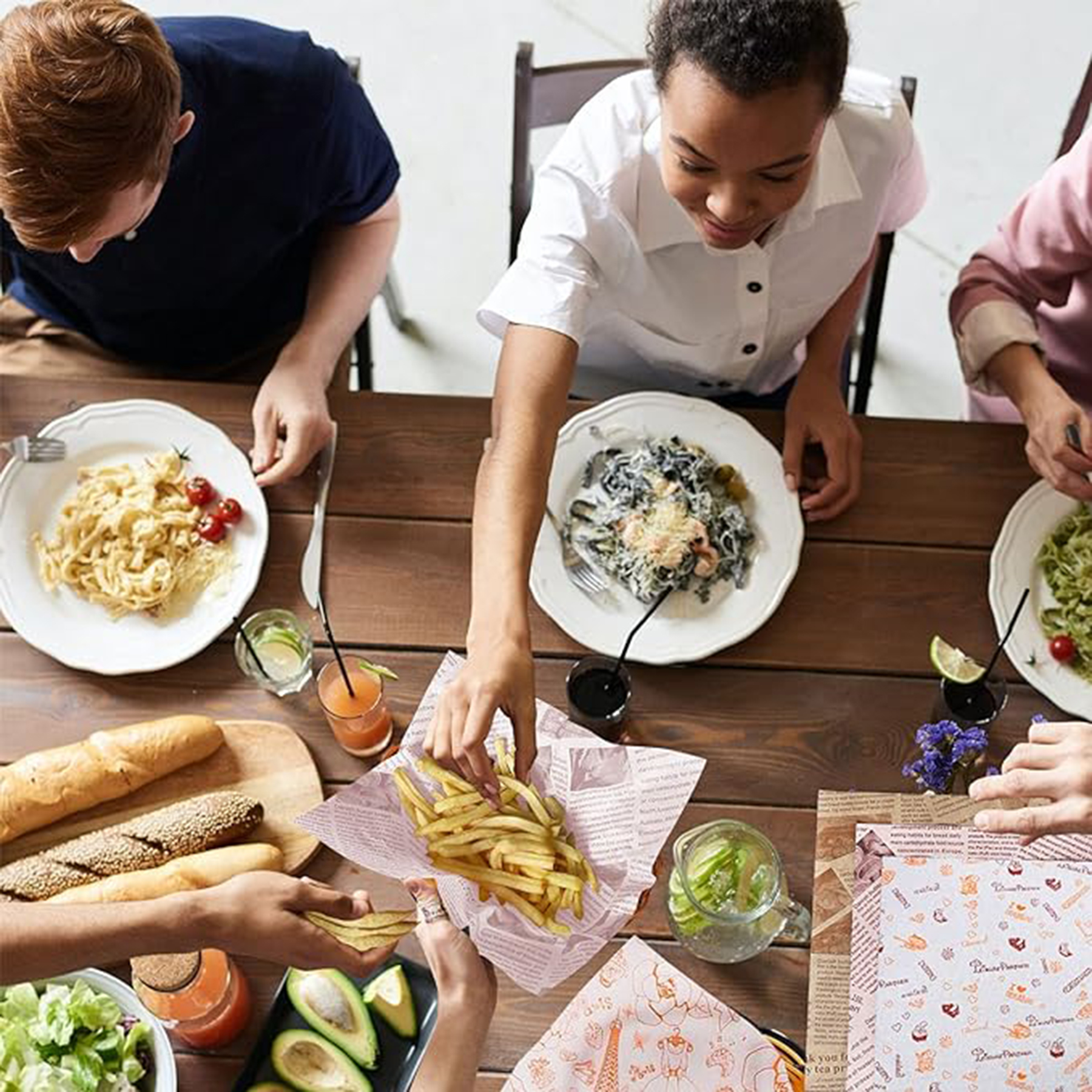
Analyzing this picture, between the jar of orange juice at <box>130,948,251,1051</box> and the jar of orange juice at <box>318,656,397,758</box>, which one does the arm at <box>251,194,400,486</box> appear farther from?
the jar of orange juice at <box>130,948,251,1051</box>

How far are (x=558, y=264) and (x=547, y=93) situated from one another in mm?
576

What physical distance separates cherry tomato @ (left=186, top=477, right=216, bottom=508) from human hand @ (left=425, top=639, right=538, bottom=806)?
59 centimetres

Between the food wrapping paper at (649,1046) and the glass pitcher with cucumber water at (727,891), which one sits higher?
the glass pitcher with cucumber water at (727,891)

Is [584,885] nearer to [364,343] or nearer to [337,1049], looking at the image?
[337,1049]

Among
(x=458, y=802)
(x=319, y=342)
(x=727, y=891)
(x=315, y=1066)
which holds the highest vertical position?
(x=319, y=342)

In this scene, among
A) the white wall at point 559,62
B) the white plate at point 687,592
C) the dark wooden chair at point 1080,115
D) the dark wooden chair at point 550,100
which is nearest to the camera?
the white plate at point 687,592

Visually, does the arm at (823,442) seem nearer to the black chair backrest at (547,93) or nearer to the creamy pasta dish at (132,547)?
the black chair backrest at (547,93)

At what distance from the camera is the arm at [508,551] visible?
159cm

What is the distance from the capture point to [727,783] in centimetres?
184

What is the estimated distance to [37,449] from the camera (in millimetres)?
2020

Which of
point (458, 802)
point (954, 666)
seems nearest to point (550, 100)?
point (954, 666)

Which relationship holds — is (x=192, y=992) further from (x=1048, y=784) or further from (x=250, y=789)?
(x=1048, y=784)

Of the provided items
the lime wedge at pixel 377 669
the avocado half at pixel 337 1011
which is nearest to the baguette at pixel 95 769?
the lime wedge at pixel 377 669

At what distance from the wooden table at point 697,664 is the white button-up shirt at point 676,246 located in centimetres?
21
